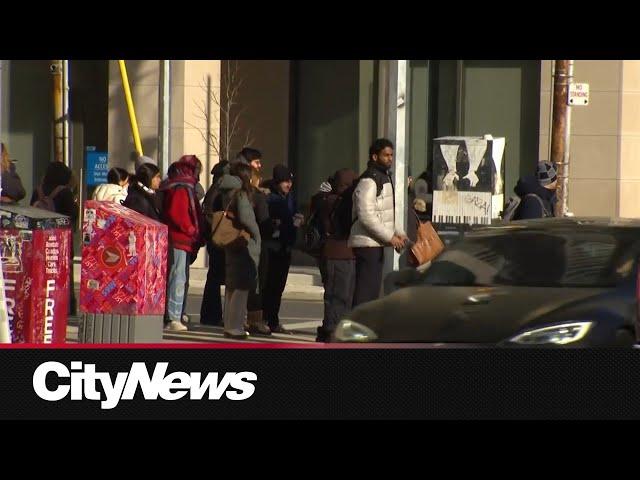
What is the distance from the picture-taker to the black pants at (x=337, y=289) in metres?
13.9

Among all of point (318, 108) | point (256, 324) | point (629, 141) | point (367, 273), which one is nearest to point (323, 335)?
point (367, 273)

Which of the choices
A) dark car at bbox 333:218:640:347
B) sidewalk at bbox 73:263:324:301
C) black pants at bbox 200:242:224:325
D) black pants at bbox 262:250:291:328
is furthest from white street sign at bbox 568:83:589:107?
dark car at bbox 333:218:640:347

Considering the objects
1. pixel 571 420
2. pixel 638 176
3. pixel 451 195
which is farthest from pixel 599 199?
pixel 571 420

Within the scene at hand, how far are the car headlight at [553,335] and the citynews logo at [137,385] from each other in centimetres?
167

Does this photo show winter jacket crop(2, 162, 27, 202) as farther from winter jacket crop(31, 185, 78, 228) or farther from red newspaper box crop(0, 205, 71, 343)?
red newspaper box crop(0, 205, 71, 343)

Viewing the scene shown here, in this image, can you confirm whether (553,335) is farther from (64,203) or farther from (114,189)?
(64,203)

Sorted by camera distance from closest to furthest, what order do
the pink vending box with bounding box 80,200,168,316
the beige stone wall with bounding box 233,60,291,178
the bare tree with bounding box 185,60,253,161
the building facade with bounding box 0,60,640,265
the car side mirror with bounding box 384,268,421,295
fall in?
the car side mirror with bounding box 384,268,421,295
the pink vending box with bounding box 80,200,168,316
the building facade with bounding box 0,60,640,265
the bare tree with bounding box 185,60,253,161
the beige stone wall with bounding box 233,60,291,178

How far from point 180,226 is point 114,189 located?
75 centimetres

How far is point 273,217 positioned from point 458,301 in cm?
566

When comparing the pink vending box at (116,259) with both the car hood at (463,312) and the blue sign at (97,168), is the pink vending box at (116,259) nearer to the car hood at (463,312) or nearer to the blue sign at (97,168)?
the car hood at (463,312)

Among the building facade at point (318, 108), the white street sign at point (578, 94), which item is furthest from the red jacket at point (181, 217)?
the building facade at point (318, 108)

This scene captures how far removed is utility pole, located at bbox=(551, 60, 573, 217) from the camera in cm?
1996

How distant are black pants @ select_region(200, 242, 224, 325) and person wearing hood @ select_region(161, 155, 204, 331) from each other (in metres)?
0.31

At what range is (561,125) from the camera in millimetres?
20234
